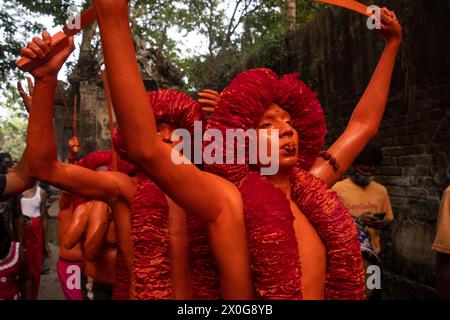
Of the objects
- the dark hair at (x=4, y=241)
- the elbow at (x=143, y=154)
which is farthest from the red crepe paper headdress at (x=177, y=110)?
the dark hair at (x=4, y=241)

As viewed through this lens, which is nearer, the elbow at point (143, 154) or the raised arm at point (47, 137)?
the elbow at point (143, 154)

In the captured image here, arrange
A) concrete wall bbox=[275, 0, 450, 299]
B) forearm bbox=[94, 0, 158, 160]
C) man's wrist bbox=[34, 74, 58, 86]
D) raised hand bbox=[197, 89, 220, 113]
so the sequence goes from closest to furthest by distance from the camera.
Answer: forearm bbox=[94, 0, 158, 160] → man's wrist bbox=[34, 74, 58, 86] → raised hand bbox=[197, 89, 220, 113] → concrete wall bbox=[275, 0, 450, 299]

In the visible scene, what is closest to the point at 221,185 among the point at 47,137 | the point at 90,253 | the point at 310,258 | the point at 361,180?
the point at 310,258

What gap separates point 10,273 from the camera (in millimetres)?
3047

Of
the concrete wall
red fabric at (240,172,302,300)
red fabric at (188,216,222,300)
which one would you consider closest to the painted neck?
red fabric at (240,172,302,300)

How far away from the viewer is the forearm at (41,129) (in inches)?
61.7

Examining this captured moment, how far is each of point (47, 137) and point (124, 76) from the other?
64 cm

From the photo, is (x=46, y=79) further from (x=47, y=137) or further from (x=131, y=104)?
(x=131, y=104)

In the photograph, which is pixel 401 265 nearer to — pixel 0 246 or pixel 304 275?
pixel 304 275

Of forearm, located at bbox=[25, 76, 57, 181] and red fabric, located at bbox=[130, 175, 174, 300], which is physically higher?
forearm, located at bbox=[25, 76, 57, 181]

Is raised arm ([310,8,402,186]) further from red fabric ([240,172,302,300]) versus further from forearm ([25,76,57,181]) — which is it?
forearm ([25,76,57,181])

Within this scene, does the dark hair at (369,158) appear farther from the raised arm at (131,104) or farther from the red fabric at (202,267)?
the raised arm at (131,104)

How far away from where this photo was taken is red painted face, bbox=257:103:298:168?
1.67m
